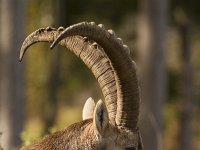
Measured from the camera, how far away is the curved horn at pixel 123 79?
8555mm

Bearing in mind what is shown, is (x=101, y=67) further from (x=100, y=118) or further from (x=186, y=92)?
(x=186, y=92)

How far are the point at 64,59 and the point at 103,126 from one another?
25.7m

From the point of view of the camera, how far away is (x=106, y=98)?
9148 millimetres

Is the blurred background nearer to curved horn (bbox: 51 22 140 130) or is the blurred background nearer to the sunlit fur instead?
curved horn (bbox: 51 22 140 130)

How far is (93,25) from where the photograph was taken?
827 cm

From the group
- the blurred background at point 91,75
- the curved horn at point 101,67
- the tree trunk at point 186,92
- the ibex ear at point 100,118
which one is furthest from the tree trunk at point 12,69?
the tree trunk at point 186,92

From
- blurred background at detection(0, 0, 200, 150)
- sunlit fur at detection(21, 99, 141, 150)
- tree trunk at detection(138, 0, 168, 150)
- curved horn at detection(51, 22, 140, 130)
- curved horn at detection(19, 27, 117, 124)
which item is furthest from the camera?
tree trunk at detection(138, 0, 168, 150)

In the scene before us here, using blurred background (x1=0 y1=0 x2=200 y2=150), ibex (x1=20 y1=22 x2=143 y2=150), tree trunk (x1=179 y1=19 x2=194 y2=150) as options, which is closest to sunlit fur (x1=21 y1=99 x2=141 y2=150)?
ibex (x1=20 y1=22 x2=143 y2=150)

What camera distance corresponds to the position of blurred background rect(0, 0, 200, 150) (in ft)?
55.4

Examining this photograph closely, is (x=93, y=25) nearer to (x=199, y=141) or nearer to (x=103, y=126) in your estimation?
(x=103, y=126)

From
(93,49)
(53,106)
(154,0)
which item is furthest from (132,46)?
(93,49)

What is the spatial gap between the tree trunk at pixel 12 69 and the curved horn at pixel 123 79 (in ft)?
25.6

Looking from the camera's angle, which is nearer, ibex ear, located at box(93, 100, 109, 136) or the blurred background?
ibex ear, located at box(93, 100, 109, 136)

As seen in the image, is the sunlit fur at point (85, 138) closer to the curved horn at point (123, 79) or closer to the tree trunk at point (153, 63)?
the curved horn at point (123, 79)
